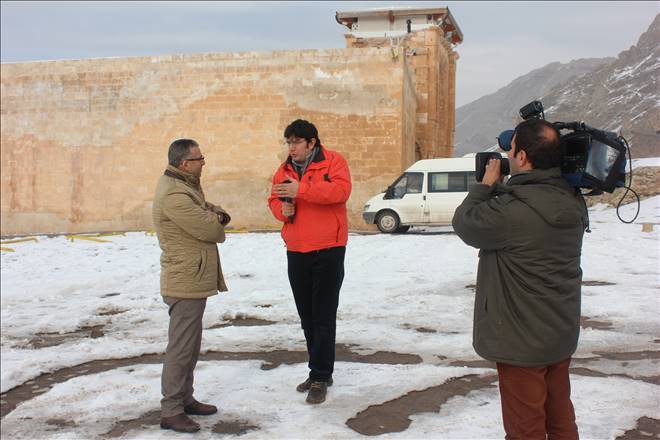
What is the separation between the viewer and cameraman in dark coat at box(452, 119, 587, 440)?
8.30ft

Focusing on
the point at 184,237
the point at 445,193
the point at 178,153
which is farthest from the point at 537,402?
the point at 445,193

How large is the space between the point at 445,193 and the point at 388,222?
1.59m

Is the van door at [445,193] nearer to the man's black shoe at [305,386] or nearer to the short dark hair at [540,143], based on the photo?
the man's black shoe at [305,386]

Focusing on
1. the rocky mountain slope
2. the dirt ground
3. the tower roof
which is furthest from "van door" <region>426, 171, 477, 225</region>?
the rocky mountain slope

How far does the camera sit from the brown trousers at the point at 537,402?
2.54 meters

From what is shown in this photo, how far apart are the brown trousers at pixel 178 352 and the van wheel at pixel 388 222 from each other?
12.1m

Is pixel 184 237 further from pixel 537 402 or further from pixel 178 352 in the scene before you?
pixel 537 402

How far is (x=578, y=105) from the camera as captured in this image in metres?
69.2

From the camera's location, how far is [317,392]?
4059 millimetres

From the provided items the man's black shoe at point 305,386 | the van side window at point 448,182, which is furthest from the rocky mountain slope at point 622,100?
the man's black shoe at point 305,386

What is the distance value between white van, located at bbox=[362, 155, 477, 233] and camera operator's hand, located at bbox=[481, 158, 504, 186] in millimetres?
12727

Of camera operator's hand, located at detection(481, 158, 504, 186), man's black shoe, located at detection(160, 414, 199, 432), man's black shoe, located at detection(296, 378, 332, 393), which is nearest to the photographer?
camera operator's hand, located at detection(481, 158, 504, 186)

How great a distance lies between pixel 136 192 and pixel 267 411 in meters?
16.8

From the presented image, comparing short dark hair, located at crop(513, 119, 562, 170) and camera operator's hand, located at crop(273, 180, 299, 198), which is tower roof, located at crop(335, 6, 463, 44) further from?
short dark hair, located at crop(513, 119, 562, 170)
